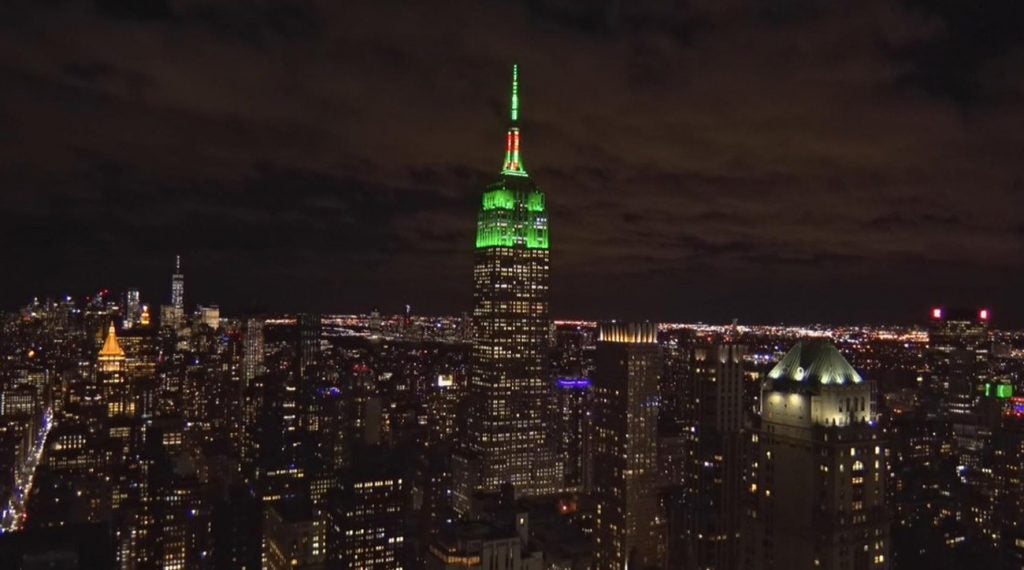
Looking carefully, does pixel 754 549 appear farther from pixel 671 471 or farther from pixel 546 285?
pixel 546 285

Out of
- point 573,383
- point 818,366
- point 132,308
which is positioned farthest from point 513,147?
point 132,308

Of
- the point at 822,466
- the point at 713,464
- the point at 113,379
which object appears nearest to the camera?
the point at 822,466

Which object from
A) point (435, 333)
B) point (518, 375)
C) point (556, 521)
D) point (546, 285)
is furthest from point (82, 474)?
point (435, 333)

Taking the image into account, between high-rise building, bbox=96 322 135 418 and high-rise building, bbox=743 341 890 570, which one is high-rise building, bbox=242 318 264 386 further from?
high-rise building, bbox=743 341 890 570

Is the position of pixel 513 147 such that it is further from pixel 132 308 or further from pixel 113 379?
pixel 132 308

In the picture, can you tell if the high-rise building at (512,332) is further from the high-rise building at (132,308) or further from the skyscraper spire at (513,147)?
the high-rise building at (132,308)

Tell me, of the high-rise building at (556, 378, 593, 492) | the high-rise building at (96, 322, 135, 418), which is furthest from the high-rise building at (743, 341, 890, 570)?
the high-rise building at (96, 322, 135, 418)

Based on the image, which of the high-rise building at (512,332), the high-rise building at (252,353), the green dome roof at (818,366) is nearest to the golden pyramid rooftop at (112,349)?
the high-rise building at (252,353)
